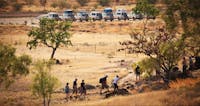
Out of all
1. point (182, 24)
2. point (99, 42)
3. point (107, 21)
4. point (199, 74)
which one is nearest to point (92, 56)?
point (99, 42)

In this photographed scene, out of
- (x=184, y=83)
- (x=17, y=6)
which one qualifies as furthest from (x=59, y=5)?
(x=184, y=83)

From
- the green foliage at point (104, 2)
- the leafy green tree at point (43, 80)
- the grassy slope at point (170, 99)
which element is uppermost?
the green foliage at point (104, 2)

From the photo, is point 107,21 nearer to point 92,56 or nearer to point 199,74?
point 92,56

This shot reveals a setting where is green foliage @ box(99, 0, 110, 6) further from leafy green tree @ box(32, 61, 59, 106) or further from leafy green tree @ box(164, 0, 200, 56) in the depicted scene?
leafy green tree @ box(164, 0, 200, 56)

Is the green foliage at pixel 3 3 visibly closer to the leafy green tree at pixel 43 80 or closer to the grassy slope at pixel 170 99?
the leafy green tree at pixel 43 80

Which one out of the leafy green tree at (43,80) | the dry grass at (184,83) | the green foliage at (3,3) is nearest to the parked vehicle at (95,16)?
the green foliage at (3,3)

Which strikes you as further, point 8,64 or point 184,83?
point 8,64

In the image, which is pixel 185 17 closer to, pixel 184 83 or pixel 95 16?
pixel 184 83

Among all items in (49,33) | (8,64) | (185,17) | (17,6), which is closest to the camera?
(185,17)

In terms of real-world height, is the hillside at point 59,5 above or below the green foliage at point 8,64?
above

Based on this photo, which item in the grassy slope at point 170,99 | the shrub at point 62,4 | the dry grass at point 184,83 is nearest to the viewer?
the grassy slope at point 170,99

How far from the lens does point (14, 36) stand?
73875 millimetres

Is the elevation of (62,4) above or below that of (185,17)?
above

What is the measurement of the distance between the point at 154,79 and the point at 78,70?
12.6m
